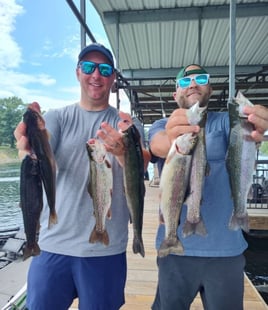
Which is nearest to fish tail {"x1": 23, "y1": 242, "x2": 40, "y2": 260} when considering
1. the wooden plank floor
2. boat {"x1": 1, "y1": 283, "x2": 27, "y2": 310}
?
the wooden plank floor

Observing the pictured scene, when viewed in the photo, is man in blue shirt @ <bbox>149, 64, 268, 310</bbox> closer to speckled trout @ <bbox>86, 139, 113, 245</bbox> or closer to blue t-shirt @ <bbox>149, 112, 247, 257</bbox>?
blue t-shirt @ <bbox>149, 112, 247, 257</bbox>

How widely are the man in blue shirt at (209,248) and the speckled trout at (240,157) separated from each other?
0.29 metres

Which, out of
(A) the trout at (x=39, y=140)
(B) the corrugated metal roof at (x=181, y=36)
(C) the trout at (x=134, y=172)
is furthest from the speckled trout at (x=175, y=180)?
(B) the corrugated metal roof at (x=181, y=36)

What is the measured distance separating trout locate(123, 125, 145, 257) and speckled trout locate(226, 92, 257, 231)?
44 cm

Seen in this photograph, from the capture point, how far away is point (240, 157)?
1544 mm

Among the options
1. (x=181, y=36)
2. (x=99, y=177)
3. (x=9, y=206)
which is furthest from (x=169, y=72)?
(x=9, y=206)

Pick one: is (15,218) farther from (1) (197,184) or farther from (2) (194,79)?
(1) (197,184)

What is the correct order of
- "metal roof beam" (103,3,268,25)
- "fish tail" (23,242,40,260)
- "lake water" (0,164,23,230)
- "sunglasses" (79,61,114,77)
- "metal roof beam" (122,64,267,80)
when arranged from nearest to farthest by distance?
"fish tail" (23,242,40,260)
"sunglasses" (79,61,114,77)
"metal roof beam" (103,3,268,25)
"metal roof beam" (122,64,267,80)
"lake water" (0,164,23,230)

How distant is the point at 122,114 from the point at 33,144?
1.47ft

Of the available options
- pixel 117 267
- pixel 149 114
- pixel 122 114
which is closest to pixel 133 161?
pixel 122 114

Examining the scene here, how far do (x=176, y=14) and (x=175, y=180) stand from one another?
5104mm

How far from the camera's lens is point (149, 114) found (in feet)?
43.1

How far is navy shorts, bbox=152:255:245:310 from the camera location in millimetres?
1857

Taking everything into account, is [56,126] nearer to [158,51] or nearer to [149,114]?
[158,51]
